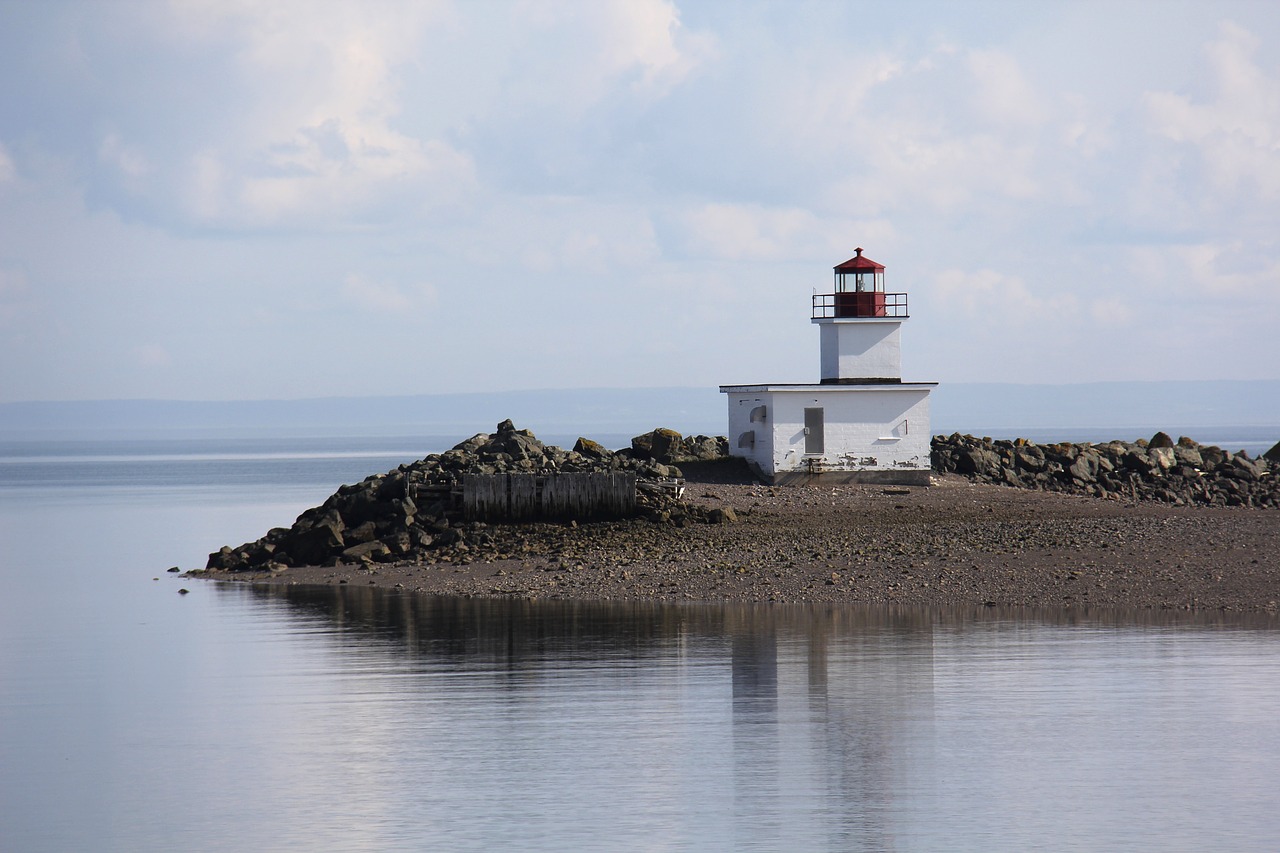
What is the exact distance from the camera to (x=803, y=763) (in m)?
→ 12.4

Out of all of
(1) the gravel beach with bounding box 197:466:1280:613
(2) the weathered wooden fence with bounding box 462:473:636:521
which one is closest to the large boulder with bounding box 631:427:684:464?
(1) the gravel beach with bounding box 197:466:1280:613

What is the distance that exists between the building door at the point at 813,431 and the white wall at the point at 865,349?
4.69 ft

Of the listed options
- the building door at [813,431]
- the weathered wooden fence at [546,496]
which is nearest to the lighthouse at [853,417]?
the building door at [813,431]

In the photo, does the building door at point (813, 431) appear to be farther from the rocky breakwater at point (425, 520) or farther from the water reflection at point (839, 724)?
the water reflection at point (839, 724)

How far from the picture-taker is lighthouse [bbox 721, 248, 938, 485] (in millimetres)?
31328

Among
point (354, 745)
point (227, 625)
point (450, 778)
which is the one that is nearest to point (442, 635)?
point (227, 625)

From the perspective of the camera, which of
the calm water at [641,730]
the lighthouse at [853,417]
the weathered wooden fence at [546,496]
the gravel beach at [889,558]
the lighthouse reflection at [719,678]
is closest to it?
the calm water at [641,730]

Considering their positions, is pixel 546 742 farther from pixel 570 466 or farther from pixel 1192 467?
pixel 1192 467

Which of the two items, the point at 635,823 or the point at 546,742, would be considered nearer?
the point at 635,823

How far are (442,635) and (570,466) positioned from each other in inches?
428

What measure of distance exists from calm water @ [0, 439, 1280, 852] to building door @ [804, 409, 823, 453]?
11429mm

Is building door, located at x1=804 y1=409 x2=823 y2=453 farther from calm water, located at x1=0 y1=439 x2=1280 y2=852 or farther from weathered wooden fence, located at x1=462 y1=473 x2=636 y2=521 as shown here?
calm water, located at x1=0 y1=439 x2=1280 y2=852

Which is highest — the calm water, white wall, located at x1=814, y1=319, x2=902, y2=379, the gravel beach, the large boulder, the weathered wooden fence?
white wall, located at x1=814, y1=319, x2=902, y2=379

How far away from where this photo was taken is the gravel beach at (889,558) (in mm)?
20734
